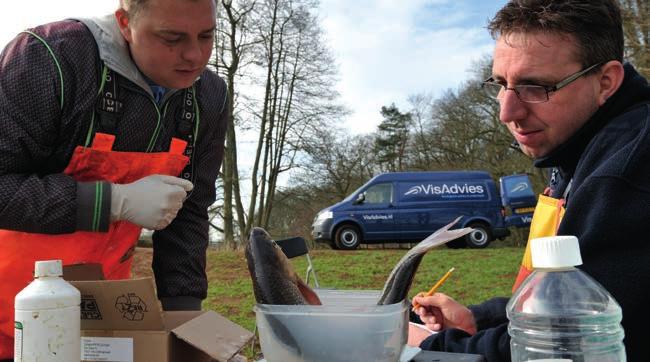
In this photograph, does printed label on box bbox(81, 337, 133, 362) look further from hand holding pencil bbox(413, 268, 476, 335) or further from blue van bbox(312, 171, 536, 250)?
blue van bbox(312, 171, 536, 250)

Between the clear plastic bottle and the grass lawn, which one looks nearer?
the clear plastic bottle

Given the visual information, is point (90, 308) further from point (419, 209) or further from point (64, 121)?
point (419, 209)

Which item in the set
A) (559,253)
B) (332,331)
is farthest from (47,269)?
(559,253)

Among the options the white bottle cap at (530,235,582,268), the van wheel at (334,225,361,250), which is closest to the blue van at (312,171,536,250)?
the van wheel at (334,225,361,250)

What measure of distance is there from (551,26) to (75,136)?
145 cm

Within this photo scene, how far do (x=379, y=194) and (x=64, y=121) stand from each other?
561 inches

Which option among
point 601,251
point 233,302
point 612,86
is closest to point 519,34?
point 612,86

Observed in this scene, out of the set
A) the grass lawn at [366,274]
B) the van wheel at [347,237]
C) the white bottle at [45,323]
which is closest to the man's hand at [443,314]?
the white bottle at [45,323]

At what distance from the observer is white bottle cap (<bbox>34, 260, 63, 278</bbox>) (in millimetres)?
1211

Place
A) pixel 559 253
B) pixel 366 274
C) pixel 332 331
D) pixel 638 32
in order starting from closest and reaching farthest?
pixel 559 253, pixel 332 331, pixel 366 274, pixel 638 32

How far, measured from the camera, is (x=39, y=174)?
1.71 metres

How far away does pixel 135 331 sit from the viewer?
4.34 ft

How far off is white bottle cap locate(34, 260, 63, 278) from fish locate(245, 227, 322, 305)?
408mm

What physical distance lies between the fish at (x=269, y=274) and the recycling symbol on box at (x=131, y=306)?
288 millimetres
